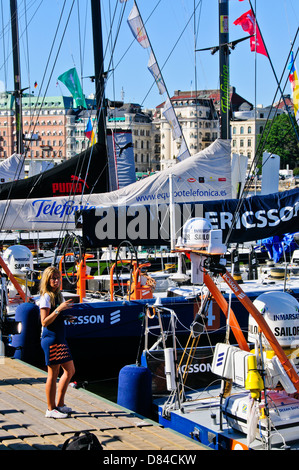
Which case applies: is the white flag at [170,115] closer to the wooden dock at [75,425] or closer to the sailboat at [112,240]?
the sailboat at [112,240]

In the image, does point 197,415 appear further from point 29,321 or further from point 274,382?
point 29,321

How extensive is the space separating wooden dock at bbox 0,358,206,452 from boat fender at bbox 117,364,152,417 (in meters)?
0.64

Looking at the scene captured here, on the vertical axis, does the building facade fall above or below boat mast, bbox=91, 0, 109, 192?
above

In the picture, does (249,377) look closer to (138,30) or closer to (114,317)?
(114,317)

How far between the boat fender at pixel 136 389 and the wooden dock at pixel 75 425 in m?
0.64

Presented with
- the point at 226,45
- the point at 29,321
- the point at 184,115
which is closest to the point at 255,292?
the point at 29,321

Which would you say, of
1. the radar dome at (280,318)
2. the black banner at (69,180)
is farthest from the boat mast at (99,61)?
the radar dome at (280,318)

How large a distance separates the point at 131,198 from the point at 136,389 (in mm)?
8058

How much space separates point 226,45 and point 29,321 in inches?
406

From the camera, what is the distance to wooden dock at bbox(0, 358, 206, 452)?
6.65 m

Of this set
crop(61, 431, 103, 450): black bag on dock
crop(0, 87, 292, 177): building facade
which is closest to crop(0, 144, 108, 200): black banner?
crop(61, 431, 103, 450): black bag on dock

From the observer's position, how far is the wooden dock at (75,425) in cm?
665

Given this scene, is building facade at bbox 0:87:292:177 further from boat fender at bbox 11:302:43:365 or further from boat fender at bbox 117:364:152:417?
boat fender at bbox 117:364:152:417

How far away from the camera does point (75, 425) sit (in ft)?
23.6
